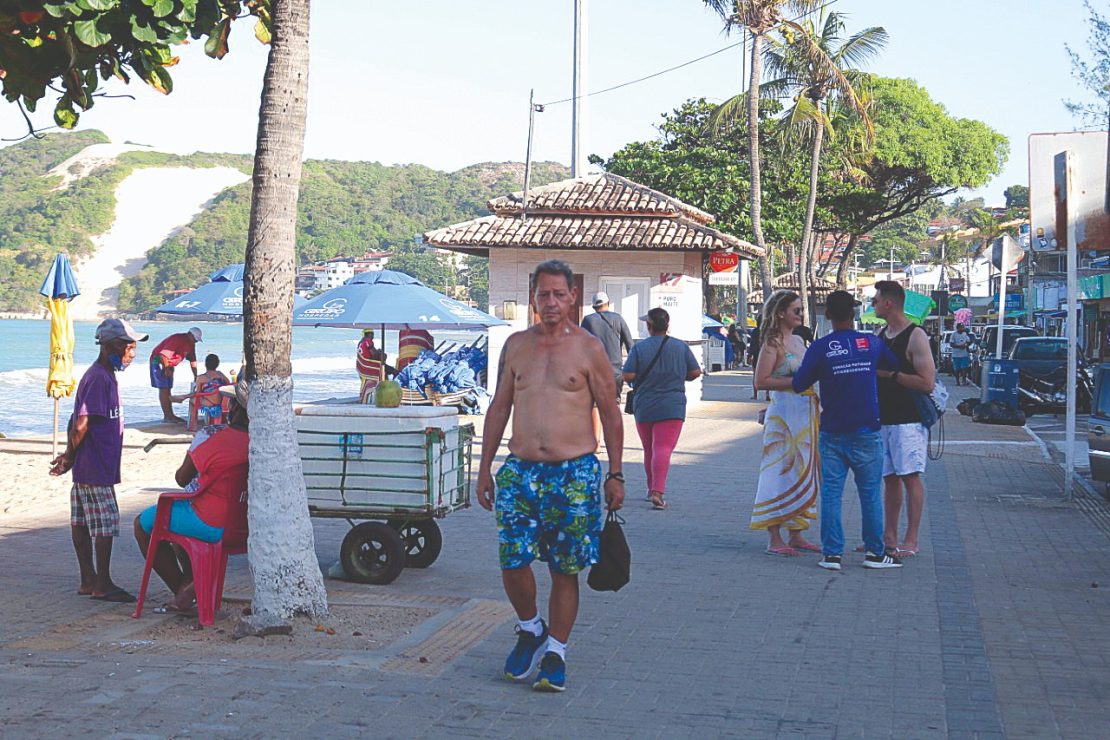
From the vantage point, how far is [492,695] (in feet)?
18.1

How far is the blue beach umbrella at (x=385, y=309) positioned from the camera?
19.1m

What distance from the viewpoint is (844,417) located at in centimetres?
844

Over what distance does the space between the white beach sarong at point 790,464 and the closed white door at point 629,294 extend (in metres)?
16.0

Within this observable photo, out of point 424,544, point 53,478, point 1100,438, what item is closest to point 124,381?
point 53,478

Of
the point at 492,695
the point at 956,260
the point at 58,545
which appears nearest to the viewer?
the point at 492,695

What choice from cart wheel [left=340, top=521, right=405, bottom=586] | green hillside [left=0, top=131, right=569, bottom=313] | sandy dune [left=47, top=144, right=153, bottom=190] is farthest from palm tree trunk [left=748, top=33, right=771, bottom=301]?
sandy dune [left=47, top=144, right=153, bottom=190]

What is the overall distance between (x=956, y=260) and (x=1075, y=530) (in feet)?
375

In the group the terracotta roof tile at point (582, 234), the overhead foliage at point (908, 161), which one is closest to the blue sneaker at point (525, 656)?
the terracotta roof tile at point (582, 234)

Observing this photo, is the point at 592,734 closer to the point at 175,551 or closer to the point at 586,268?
the point at 175,551

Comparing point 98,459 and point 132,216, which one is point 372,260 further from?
point 98,459

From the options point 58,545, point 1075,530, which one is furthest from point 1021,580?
point 58,545

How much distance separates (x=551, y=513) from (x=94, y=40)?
3.13m

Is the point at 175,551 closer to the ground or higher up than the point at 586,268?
closer to the ground

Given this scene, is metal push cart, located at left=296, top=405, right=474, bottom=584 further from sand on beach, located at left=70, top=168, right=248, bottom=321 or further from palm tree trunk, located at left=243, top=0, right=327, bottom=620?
sand on beach, located at left=70, top=168, right=248, bottom=321
